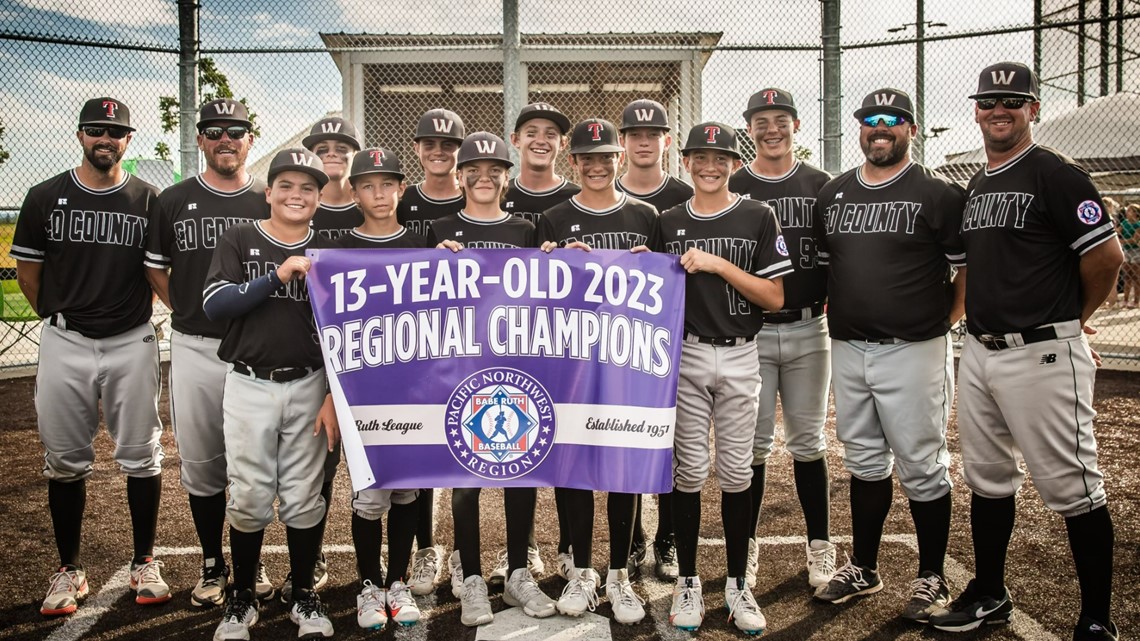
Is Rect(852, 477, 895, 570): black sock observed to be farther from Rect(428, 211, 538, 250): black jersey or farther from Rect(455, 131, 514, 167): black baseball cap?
Rect(455, 131, 514, 167): black baseball cap

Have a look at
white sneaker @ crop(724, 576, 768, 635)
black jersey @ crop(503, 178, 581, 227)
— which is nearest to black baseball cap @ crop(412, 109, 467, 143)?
black jersey @ crop(503, 178, 581, 227)

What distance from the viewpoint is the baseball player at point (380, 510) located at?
3.77m

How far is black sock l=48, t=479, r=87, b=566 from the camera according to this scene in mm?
4070

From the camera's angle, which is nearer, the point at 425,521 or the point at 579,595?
the point at 579,595

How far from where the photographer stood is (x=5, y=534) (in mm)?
4832

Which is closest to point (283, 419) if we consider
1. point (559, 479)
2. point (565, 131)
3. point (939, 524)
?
point (559, 479)

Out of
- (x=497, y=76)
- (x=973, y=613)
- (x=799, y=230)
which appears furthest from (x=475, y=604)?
(x=497, y=76)

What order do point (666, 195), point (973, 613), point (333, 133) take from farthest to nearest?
point (333, 133) < point (666, 195) < point (973, 613)

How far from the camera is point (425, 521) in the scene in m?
4.38

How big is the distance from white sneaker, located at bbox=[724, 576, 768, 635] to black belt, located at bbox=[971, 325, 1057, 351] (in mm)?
1562

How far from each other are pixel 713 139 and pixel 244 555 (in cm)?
292

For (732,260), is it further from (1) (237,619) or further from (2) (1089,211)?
(1) (237,619)

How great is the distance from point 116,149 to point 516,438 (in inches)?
103

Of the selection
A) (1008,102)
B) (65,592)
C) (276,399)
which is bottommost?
(65,592)
